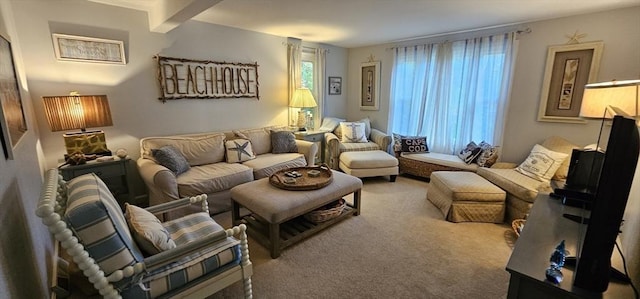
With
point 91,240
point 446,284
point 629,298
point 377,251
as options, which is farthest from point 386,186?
point 91,240

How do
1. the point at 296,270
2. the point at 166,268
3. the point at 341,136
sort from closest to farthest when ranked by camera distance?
the point at 166,268
the point at 296,270
the point at 341,136

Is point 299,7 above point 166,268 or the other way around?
above

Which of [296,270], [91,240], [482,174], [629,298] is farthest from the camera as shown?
[482,174]

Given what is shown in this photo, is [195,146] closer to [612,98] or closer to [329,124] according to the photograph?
[329,124]

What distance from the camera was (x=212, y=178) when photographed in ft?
9.20

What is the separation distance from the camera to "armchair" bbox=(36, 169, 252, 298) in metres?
1.06

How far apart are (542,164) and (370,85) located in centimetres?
294

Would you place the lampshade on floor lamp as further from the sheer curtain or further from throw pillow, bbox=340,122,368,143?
the sheer curtain

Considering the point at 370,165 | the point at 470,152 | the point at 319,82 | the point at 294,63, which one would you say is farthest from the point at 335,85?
the point at 470,152

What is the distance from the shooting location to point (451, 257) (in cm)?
219

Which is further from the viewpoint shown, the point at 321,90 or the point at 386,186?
the point at 321,90

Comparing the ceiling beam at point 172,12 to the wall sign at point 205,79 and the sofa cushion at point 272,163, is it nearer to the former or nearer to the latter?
the wall sign at point 205,79

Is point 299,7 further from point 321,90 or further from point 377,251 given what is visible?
point 377,251

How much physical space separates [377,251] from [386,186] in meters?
1.68
